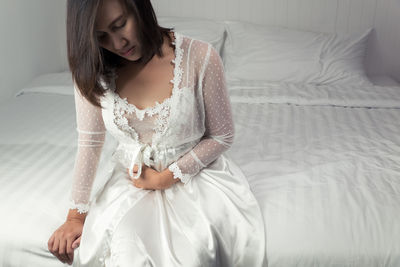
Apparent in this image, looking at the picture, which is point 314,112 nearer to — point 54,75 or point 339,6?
point 339,6

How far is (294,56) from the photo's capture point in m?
2.65

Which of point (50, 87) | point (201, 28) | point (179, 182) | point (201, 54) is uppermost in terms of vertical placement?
point (201, 54)

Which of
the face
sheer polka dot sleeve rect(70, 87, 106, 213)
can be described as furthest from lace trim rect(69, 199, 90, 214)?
the face

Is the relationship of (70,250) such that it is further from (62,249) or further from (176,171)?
(176,171)

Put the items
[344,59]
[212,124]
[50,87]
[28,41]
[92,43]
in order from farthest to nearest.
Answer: [28,41]
[344,59]
[50,87]
[212,124]
[92,43]

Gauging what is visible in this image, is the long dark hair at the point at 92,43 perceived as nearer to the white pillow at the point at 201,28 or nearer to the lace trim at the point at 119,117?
the lace trim at the point at 119,117

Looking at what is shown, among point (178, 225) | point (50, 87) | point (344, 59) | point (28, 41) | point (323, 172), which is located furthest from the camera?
point (28, 41)

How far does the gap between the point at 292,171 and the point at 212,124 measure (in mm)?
415

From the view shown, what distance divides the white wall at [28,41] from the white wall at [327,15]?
0.73 meters

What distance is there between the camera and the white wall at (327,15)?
289 centimetres

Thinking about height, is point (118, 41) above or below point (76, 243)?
above

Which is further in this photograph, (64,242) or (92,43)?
(64,242)

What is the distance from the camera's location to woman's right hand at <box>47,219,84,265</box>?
1156 millimetres

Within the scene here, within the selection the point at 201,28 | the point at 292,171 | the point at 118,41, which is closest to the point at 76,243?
the point at 118,41
